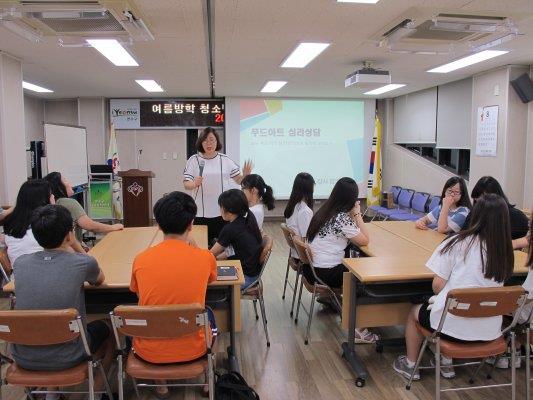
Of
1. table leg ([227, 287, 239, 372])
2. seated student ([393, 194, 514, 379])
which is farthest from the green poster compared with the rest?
seated student ([393, 194, 514, 379])

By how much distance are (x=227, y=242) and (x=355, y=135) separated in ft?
22.4

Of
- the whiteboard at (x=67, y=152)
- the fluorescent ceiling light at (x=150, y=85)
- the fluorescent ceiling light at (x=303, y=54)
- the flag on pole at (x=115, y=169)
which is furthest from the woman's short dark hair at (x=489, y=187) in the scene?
the flag on pole at (x=115, y=169)

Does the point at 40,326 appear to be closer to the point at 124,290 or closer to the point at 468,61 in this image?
the point at 124,290

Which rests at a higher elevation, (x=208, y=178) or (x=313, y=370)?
(x=208, y=178)

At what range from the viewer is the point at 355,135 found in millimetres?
9453

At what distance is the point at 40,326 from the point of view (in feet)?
6.37

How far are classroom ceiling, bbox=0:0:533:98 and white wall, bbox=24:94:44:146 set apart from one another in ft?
4.27

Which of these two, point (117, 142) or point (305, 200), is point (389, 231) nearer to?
point (305, 200)

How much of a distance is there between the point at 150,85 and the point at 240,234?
5.02 metres

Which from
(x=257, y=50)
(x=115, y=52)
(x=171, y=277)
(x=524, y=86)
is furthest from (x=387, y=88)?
(x=171, y=277)

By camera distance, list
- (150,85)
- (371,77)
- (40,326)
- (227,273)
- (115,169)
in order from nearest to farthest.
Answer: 1. (40,326)
2. (227,273)
3. (371,77)
4. (150,85)
5. (115,169)

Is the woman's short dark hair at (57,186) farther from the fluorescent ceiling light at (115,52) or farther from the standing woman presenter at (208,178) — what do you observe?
the fluorescent ceiling light at (115,52)

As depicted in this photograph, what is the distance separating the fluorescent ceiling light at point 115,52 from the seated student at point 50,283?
2537mm

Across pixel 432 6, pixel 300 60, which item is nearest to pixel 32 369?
pixel 432 6
